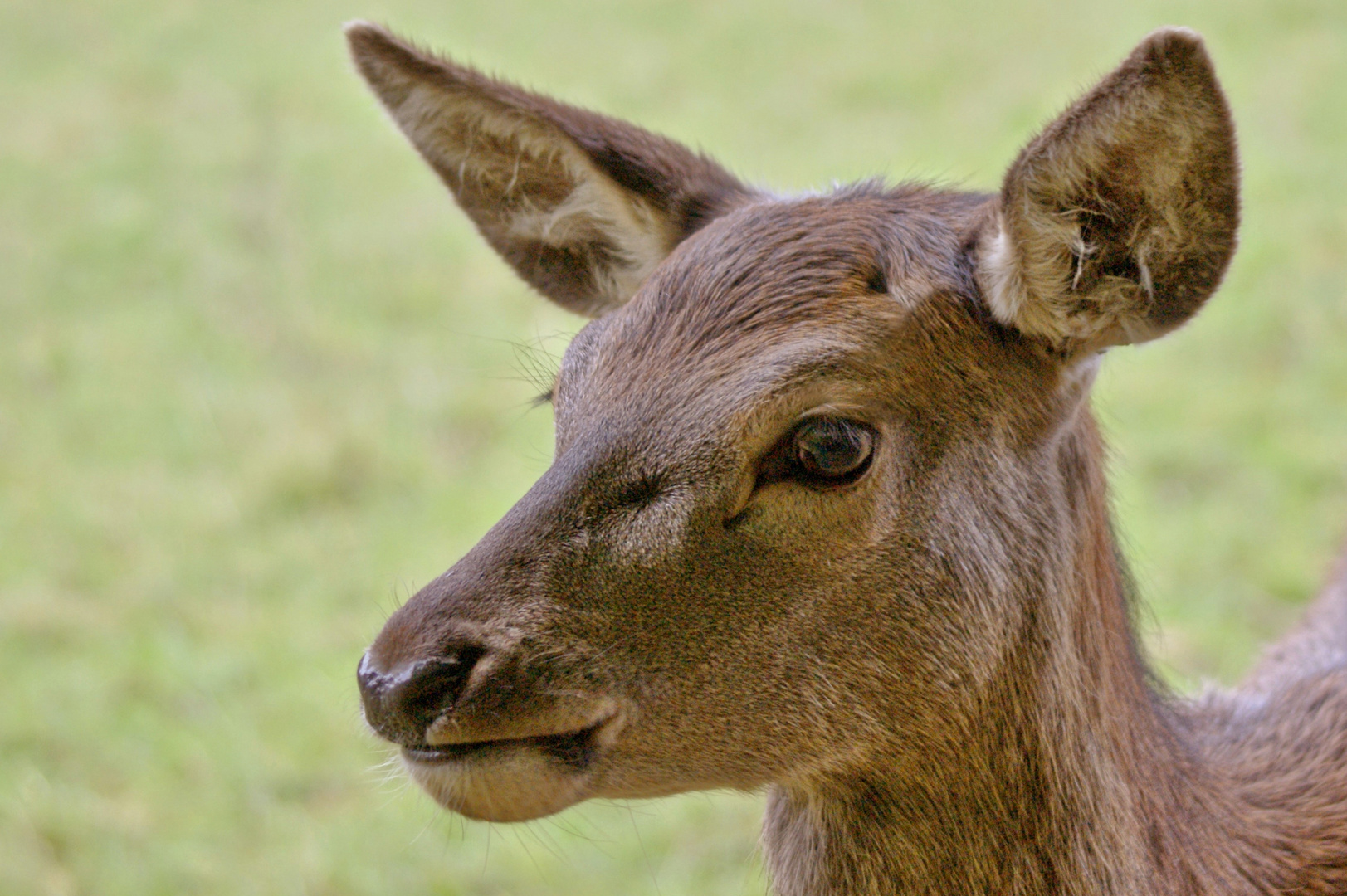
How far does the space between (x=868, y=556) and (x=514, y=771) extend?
0.66 meters

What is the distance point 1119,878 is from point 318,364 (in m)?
6.00

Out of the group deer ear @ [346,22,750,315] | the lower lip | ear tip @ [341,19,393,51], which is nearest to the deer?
the lower lip

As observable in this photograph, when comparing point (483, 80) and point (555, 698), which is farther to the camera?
point (483, 80)

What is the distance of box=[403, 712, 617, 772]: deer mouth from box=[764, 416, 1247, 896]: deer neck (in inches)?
15.9

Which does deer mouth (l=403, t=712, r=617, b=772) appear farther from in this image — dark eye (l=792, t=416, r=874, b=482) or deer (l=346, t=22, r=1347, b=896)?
dark eye (l=792, t=416, r=874, b=482)

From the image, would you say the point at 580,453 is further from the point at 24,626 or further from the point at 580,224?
the point at 24,626

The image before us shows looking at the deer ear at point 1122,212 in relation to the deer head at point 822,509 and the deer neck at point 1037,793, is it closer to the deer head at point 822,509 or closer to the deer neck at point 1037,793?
the deer head at point 822,509

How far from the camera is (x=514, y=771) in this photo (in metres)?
2.29

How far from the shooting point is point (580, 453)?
240cm

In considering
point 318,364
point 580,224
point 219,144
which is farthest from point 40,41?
point 580,224

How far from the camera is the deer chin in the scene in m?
2.28

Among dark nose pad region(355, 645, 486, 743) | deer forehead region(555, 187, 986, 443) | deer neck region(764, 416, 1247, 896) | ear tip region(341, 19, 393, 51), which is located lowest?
deer neck region(764, 416, 1247, 896)

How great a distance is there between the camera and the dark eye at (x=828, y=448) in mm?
2348

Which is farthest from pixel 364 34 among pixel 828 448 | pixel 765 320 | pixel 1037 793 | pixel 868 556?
pixel 1037 793
